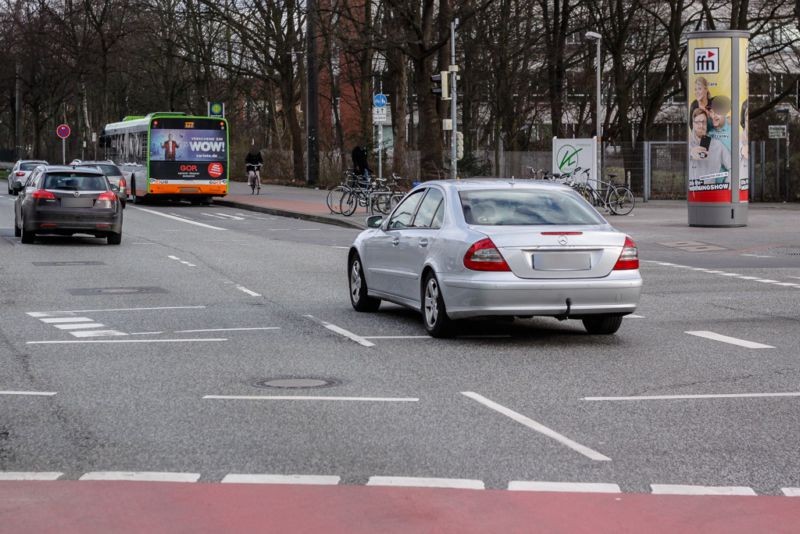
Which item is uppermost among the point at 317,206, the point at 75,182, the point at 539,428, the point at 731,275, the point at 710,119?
the point at 710,119

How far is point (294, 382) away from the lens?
1020cm

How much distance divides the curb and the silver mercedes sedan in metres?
20.0

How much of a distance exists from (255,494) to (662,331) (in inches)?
299

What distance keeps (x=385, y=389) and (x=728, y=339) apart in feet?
13.8

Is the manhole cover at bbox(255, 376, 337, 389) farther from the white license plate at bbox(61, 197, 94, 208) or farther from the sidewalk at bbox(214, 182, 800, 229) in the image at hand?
the sidewalk at bbox(214, 182, 800, 229)

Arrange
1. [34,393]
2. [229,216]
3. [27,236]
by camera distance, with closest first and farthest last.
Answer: [34,393] < [27,236] < [229,216]

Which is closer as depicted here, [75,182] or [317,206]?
[75,182]

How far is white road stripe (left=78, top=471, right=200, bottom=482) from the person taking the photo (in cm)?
692

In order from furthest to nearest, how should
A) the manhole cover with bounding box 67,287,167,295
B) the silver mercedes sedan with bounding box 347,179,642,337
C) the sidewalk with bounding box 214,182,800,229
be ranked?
1. the sidewalk with bounding box 214,182,800,229
2. the manhole cover with bounding box 67,287,167,295
3. the silver mercedes sedan with bounding box 347,179,642,337

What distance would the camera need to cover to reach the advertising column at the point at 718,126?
97.6ft

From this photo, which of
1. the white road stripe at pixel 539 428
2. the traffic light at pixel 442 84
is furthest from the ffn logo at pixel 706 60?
the white road stripe at pixel 539 428

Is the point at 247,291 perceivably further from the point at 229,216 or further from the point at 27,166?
the point at 27,166

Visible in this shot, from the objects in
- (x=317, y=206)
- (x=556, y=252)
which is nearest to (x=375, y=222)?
(x=556, y=252)

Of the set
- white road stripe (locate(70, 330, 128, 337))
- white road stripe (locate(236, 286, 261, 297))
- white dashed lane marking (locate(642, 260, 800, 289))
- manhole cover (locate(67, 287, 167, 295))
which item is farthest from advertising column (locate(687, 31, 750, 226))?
white road stripe (locate(70, 330, 128, 337))
